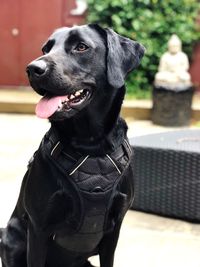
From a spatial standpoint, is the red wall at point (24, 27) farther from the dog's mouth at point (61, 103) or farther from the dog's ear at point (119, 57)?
the dog's mouth at point (61, 103)

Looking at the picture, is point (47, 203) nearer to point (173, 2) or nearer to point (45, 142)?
point (45, 142)

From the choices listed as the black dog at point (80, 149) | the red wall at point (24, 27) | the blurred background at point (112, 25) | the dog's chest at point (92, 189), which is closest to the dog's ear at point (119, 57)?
the black dog at point (80, 149)

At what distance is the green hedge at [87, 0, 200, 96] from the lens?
8461 millimetres

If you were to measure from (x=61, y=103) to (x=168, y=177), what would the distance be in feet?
6.09

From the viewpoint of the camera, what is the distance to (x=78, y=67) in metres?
2.06

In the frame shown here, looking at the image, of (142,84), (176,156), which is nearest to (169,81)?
(142,84)

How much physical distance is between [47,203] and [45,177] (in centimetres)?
10

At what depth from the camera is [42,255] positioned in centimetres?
226

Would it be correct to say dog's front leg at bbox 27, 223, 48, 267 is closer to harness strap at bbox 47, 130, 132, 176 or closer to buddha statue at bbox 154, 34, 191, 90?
harness strap at bbox 47, 130, 132, 176

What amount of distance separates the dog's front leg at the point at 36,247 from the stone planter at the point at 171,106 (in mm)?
5398

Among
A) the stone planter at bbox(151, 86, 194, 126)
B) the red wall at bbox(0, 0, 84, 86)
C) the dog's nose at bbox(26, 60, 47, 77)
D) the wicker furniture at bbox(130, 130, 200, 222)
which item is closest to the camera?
the dog's nose at bbox(26, 60, 47, 77)

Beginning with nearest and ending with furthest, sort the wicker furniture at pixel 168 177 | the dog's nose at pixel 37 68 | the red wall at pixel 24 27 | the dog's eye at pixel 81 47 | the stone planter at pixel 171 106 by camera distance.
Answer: the dog's nose at pixel 37 68 → the dog's eye at pixel 81 47 → the wicker furniture at pixel 168 177 → the stone planter at pixel 171 106 → the red wall at pixel 24 27

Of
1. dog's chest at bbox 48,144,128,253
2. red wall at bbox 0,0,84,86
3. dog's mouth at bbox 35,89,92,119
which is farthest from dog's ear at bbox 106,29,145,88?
red wall at bbox 0,0,84,86

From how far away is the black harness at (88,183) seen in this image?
2.16 meters
